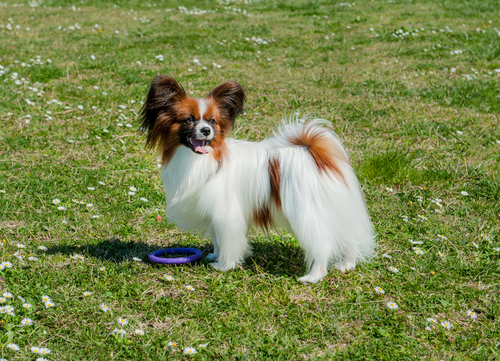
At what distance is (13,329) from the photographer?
298cm

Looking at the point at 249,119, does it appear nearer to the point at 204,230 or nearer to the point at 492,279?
the point at 204,230

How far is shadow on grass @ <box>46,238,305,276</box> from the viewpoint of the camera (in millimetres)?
3955

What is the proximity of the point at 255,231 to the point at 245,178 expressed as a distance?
0.86 metres

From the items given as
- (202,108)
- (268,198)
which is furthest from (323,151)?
(202,108)

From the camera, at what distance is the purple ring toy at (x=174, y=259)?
3.84 m

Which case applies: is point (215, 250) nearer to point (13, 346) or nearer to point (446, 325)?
point (13, 346)

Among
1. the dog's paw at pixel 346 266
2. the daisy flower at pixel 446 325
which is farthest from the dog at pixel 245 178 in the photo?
the daisy flower at pixel 446 325

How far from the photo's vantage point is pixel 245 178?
3607mm

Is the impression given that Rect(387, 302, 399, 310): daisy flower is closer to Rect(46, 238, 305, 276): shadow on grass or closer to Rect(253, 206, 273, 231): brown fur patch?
Rect(46, 238, 305, 276): shadow on grass

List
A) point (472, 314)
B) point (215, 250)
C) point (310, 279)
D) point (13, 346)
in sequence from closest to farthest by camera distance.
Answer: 1. point (13, 346)
2. point (472, 314)
3. point (310, 279)
4. point (215, 250)

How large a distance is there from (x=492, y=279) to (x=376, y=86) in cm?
494

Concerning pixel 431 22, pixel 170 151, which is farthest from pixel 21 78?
pixel 431 22

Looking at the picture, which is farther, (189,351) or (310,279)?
(310,279)

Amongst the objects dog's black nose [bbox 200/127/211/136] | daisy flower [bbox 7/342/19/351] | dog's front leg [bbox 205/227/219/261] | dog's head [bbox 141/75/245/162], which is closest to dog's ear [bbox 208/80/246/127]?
dog's head [bbox 141/75/245/162]
